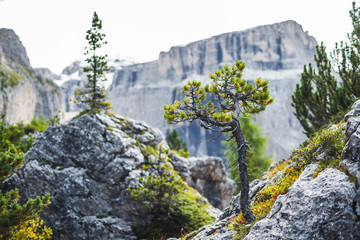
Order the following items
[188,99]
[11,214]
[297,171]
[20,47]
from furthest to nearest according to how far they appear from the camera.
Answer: [20,47] → [11,214] → [188,99] → [297,171]

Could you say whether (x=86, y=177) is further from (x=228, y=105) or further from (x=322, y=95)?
(x=322, y=95)

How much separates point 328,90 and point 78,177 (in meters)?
19.6

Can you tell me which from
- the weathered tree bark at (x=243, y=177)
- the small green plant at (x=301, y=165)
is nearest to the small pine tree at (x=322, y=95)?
the small green plant at (x=301, y=165)

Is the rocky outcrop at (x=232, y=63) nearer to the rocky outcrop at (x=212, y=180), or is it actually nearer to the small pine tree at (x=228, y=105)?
the rocky outcrop at (x=212, y=180)

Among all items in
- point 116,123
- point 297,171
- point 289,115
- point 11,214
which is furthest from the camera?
point 289,115

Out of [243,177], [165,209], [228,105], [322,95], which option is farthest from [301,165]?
[322,95]

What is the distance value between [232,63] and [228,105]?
169m

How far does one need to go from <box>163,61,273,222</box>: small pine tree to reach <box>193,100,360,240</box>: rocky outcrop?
1.70 meters

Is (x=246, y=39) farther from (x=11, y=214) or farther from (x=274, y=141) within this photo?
(x=11, y=214)

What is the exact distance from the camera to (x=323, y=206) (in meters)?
6.30

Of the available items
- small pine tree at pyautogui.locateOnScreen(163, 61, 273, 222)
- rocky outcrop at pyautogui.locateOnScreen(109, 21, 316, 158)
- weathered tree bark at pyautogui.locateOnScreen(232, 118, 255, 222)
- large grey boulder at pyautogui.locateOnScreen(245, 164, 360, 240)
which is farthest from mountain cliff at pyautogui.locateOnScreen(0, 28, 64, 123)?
large grey boulder at pyautogui.locateOnScreen(245, 164, 360, 240)

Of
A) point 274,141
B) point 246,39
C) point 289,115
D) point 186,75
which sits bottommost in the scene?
point 274,141

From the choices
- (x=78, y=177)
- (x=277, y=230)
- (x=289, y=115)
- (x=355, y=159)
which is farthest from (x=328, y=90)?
(x=289, y=115)

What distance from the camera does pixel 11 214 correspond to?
35.6ft
